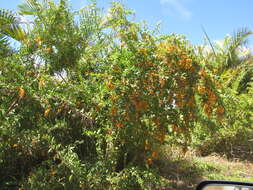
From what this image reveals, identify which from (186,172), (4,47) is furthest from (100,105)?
(186,172)

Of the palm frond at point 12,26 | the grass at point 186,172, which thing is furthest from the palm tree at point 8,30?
the grass at point 186,172

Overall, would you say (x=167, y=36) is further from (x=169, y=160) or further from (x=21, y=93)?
(x=169, y=160)

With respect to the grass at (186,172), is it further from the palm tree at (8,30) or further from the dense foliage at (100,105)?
the palm tree at (8,30)

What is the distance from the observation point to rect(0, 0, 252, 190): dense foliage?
13.0 ft

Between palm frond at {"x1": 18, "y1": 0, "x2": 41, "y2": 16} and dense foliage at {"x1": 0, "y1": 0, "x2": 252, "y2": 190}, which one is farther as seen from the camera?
palm frond at {"x1": 18, "y1": 0, "x2": 41, "y2": 16}

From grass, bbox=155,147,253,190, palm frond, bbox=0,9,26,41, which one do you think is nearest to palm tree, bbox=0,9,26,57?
palm frond, bbox=0,9,26,41

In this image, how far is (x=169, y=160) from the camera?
583 centimetres

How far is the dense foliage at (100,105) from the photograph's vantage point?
3961 millimetres

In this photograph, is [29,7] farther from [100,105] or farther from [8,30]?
[100,105]

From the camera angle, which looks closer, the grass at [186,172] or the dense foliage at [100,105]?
the dense foliage at [100,105]

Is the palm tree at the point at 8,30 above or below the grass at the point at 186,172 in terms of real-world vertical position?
above

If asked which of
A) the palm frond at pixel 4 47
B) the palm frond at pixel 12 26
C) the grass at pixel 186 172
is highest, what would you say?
the palm frond at pixel 12 26

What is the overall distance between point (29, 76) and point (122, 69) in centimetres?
125

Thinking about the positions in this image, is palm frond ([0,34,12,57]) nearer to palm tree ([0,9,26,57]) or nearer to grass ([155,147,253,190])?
palm tree ([0,9,26,57])
